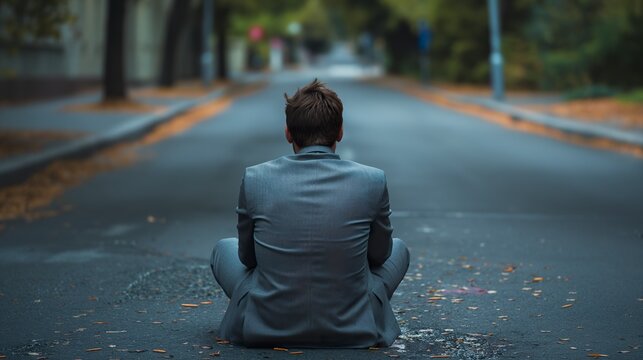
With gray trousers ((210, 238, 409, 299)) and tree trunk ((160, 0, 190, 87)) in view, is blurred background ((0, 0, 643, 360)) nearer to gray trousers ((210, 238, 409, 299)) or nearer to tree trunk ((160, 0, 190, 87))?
→ gray trousers ((210, 238, 409, 299))

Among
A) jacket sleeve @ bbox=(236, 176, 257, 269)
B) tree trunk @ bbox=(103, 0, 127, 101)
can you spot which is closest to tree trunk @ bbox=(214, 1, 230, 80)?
tree trunk @ bbox=(103, 0, 127, 101)

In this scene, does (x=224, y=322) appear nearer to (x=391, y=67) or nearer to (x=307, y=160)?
(x=307, y=160)

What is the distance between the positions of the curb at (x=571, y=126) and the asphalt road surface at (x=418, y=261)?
2.24 metres

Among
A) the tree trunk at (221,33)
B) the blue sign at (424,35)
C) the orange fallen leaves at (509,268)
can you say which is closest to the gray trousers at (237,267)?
the orange fallen leaves at (509,268)

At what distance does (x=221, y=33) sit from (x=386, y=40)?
50.8 feet

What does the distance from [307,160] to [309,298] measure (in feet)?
1.98

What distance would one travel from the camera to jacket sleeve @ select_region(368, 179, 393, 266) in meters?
5.19

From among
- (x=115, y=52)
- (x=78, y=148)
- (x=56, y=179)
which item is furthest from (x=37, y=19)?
(x=115, y=52)

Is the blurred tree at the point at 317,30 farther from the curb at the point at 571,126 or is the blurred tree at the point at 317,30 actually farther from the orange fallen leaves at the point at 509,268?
the orange fallen leaves at the point at 509,268

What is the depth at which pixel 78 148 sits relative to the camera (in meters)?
17.1

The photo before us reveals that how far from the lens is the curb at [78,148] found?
1362cm

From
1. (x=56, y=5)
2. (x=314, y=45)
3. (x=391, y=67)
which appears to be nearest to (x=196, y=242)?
(x=56, y=5)

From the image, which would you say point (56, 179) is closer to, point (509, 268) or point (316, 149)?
point (509, 268)

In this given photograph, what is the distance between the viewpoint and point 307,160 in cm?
513
